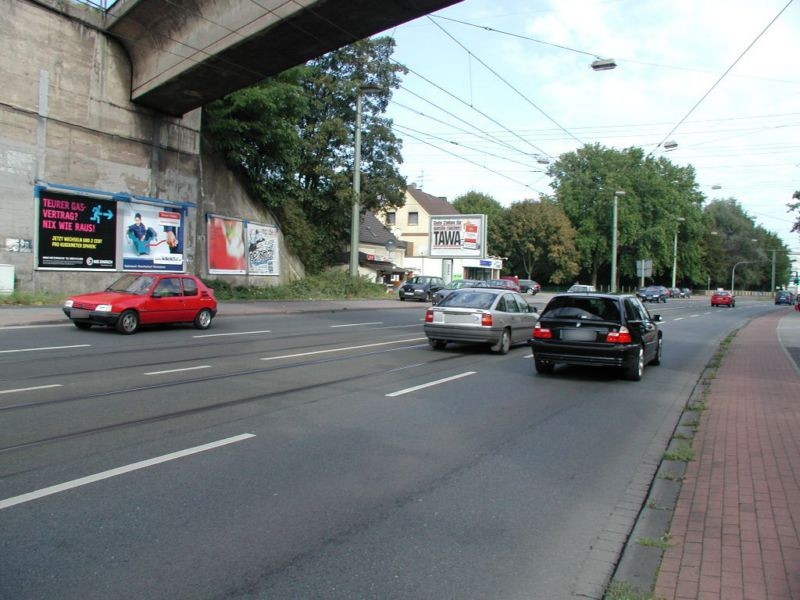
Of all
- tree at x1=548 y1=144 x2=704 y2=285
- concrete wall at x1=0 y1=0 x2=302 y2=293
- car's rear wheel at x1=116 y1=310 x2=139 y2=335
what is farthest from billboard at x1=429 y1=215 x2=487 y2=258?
car's rear wheel at x1=116 y1=310 x2=139 y2=335

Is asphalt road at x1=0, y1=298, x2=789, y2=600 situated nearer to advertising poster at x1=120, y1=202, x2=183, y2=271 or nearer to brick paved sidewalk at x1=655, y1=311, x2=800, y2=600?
brick paved sidewalk at x1=655, y1=311, x2=800, y2=600

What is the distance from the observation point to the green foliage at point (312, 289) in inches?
1159

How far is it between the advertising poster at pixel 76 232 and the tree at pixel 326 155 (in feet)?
28.5

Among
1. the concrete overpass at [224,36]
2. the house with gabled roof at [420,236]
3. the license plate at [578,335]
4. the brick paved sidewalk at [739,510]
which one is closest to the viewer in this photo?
the brick paved sidewalk at [739,510]

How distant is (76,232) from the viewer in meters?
22.4

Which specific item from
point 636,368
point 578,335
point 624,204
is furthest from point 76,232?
point 624,204

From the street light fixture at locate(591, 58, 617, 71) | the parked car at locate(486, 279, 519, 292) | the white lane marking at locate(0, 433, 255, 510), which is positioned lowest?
the white lane marking at locate(0, 433, 255, 510)

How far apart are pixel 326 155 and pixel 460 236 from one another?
594 inches

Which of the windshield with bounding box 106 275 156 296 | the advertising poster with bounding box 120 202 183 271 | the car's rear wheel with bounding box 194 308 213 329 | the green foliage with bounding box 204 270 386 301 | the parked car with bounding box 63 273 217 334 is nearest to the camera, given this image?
the parked car with bounding box 63 273 217 334

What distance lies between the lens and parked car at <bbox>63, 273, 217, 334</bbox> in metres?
14.7

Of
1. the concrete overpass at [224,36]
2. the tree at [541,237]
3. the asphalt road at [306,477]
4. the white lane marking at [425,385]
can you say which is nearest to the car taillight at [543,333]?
the asphalt road at [306,477]

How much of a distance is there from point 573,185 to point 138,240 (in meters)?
60.4

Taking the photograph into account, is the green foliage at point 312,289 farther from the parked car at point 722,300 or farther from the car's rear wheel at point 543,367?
the parked car at point 722,300

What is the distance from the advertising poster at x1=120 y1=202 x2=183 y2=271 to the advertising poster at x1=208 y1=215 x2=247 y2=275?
2.61 metres
